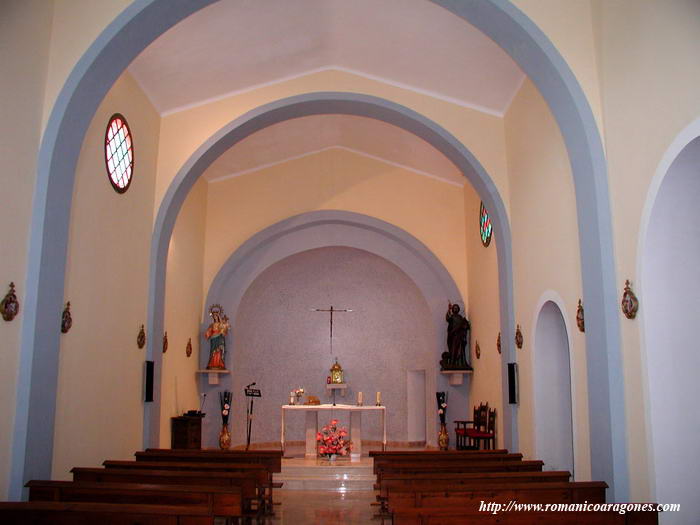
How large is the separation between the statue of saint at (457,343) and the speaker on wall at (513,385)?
134 inches

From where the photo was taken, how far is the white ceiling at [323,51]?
8047mm

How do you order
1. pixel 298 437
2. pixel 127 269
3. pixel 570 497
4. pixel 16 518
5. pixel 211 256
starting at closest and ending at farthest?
pixel 16 518 < pixel 570 497 < pixel 127 269 < pixel 211 256 < pixel 298 437

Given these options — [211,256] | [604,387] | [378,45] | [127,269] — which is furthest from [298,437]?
[604,387]

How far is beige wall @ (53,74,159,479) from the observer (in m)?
7.21

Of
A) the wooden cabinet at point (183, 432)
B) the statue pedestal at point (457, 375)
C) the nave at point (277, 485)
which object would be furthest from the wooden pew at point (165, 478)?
the statue pedestal at point (457, 375)

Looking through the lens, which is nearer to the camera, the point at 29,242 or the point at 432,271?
the point at 29,242

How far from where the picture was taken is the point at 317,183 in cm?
1330

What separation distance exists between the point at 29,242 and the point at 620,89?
17.2ft

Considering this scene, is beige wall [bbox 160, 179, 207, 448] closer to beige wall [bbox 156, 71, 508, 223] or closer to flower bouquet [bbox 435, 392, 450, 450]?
beige wall [bbox 156, 71, 508, 223]

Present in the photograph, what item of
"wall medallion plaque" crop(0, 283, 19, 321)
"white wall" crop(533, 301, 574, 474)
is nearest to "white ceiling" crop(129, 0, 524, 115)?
"white wall" crop(533, 301, 574, 474)

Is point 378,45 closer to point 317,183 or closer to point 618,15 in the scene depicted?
point 618,15

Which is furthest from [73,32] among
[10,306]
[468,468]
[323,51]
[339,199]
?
[339,199]

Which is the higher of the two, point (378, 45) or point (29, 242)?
point (378, 45)

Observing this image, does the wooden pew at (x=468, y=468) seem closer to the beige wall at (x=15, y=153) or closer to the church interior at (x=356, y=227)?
the church interior at (x=356, y=227)
